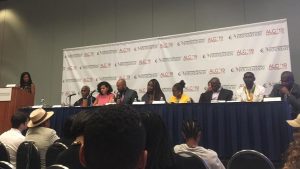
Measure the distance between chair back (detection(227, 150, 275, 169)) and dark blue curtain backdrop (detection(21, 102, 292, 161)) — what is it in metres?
1.61

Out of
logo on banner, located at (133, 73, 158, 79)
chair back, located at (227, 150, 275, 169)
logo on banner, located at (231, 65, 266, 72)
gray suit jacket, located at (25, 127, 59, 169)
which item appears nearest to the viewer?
chair back, located at (227, 150, 275, 169)

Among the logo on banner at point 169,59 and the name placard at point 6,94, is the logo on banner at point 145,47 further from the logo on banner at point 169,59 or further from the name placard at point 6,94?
the name placard at point 6,94

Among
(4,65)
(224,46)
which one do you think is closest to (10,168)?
(224,46)

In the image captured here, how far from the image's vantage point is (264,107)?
4086 millimetres

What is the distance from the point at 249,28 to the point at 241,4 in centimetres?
85

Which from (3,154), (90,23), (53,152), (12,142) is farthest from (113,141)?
(90,23)

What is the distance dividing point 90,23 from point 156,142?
294 inches

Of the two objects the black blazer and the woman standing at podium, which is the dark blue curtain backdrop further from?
the woman standing at podium

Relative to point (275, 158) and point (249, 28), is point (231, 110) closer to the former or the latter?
point (275, 158)

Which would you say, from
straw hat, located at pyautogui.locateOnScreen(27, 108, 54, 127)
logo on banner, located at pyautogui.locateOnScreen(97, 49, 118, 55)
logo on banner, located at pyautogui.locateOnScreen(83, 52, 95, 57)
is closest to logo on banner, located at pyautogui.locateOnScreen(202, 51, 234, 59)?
logo on banner, located at pyautogui.locateOnScreen(97, 49, 118, 55)

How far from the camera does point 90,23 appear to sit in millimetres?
8406

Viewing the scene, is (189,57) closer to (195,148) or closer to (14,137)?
(14,137)

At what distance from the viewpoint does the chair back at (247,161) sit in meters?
2.24

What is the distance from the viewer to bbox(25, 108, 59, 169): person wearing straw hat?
140 inches
